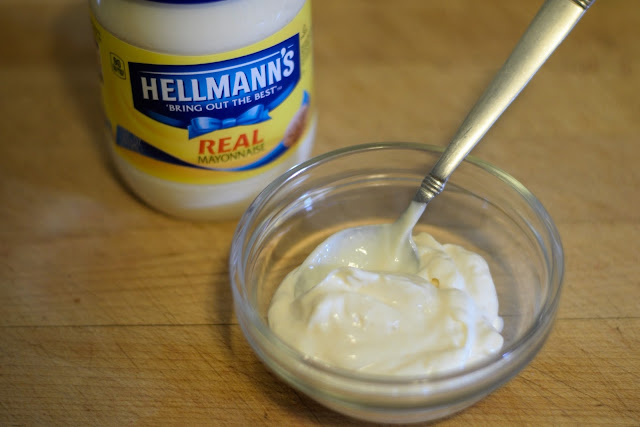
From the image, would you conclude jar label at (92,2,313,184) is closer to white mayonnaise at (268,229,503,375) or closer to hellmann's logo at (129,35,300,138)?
hellmann's logo at (129,35,300,138)

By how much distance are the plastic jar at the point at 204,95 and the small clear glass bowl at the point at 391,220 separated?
0.07m

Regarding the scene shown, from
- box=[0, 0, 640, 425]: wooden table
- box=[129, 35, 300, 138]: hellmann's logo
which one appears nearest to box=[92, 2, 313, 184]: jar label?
box=[129, 35, 300, 138]: hellmann's logo

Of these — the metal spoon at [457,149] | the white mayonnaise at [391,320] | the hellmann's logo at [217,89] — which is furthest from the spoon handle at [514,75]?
the hellmann's logo at [217,89]

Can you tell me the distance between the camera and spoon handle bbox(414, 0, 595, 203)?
0.91 meters

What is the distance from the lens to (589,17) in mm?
1463

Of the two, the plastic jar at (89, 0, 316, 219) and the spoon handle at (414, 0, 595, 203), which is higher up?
the spoon handle at (414, 0, 595, 203)

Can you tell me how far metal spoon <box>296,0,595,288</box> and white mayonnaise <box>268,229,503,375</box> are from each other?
0.17ft

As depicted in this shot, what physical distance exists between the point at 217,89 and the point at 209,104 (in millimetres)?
24

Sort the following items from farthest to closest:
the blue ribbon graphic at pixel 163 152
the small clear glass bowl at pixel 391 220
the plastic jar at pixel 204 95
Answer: the blue ribbon graphic at pixel 163 152, the plastic jar at pixel 204 95, the small clear glass bowl at pixel 391 220

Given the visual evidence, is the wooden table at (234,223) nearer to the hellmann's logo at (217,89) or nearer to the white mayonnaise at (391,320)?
the white mayonnaise at (391,320)

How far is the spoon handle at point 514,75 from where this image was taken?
3.00 feet

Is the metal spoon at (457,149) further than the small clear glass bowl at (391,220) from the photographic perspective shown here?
Yes

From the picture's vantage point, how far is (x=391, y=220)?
3.69 feet

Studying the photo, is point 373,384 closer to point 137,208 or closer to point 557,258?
point 557,258
